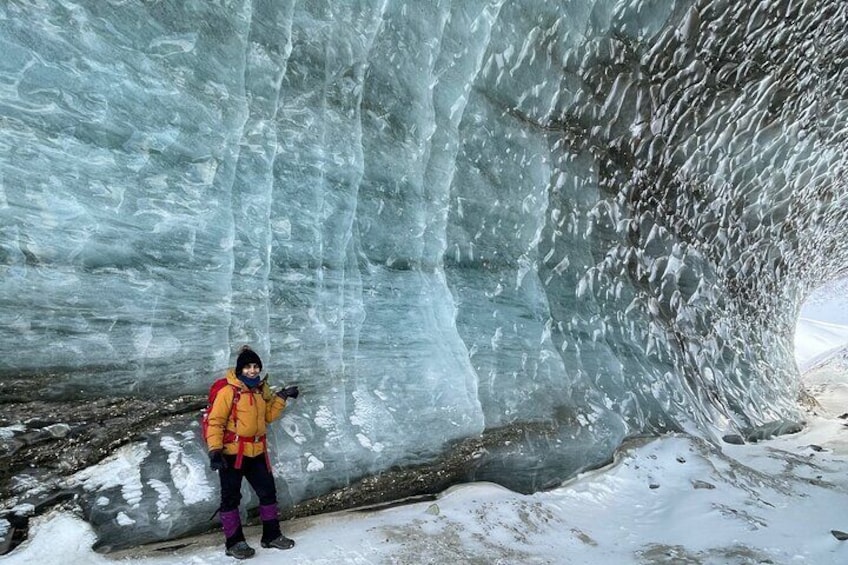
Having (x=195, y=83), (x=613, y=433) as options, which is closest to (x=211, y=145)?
(x=195, y=83)

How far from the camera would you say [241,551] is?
311 cm

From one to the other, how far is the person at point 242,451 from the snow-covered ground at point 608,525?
11cm

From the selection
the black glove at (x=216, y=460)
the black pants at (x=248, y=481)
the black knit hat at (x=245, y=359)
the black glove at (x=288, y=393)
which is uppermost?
the black knit hat at (x=245, y=359)

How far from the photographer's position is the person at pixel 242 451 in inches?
124

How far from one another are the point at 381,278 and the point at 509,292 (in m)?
1.36

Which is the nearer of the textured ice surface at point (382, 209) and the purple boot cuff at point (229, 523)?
the purple boot cuff at point (229, 523)

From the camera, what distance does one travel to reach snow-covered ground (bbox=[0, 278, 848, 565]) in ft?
10.5

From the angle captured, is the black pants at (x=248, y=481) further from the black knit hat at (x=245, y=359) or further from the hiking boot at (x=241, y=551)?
the black knit hat at (x=245, y=359)

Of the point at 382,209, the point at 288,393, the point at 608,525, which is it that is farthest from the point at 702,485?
the point at 288,393

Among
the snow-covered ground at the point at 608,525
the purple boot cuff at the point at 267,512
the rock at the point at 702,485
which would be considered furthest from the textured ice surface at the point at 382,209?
the rock at the point at 702,485

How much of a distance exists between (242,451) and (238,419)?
177 millimetres

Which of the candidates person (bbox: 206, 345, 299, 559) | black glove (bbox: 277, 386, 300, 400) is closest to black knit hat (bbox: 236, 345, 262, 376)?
person (bbox: 206, 345, 299, 559)

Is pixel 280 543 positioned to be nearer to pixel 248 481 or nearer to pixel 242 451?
pixel 248 481

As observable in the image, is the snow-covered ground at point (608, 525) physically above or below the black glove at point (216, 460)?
below
